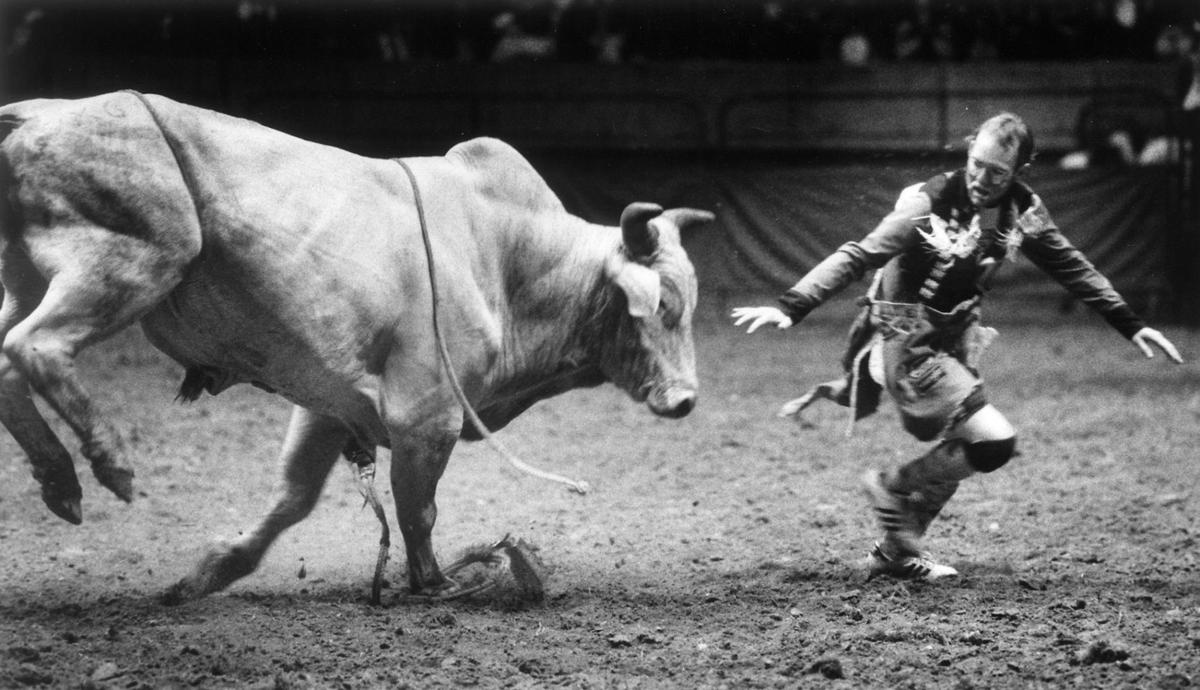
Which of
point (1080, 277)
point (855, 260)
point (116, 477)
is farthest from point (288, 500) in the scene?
point (1080, 277)

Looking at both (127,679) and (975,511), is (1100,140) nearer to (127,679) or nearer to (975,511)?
(975,511)

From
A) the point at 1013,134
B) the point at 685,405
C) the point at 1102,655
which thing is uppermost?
the point at 1013,134

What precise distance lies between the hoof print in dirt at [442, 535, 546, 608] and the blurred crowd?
23.7 feet

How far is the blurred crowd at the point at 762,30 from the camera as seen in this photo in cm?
1248

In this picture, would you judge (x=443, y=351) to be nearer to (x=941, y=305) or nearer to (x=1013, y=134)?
(x=941, y=305)

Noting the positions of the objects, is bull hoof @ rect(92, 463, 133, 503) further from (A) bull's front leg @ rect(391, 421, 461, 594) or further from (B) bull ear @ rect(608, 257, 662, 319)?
(B) bull ear @ rect(608, 257, 662, 319)

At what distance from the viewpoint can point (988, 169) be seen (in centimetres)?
470

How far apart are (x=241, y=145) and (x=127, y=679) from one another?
1.64 metres

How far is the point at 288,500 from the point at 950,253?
8.26ft

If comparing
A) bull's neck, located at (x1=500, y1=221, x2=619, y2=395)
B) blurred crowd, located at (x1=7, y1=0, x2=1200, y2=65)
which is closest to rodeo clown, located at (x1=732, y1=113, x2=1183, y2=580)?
bull's neck, located at (x1=500, y1=221, x2=619, y2=395)

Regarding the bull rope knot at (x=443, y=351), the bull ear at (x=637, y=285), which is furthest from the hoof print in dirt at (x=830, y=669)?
the bull ear at (x=637, y=285)

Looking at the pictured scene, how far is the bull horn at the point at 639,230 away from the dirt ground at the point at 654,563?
4.22ft

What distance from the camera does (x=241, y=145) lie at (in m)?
4.24

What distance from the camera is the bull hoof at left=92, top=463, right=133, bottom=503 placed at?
4051 mm
